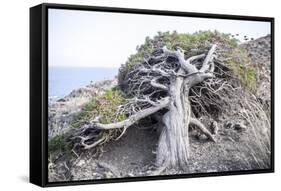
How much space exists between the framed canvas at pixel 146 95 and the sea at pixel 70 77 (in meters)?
0.01

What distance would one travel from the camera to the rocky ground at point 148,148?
264 inches

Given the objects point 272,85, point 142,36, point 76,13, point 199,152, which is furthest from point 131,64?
point 272,85

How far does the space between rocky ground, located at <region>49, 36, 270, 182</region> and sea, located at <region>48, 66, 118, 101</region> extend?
0.06 meters

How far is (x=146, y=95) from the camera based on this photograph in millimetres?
7105

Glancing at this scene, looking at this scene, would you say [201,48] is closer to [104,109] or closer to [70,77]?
[104,109]

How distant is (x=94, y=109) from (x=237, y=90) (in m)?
1.78

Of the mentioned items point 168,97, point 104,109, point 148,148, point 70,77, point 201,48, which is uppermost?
point 201,48

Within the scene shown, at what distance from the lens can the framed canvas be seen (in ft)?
21.9

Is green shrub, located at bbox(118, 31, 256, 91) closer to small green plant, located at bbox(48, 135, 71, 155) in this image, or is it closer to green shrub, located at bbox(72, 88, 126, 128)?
green shrub, located at bbox(72, 88, 126, 128)

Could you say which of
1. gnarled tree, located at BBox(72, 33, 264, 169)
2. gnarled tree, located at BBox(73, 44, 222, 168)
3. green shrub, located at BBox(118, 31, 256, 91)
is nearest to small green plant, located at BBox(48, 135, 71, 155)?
gnarled tree, located at BBox(72, 33, 264, 169)

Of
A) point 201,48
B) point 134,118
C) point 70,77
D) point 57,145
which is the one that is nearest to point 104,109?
point 134,118

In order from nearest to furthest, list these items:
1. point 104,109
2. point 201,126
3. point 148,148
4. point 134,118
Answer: point 104,109 < point 134,118 < point 148,148 < point 201,126

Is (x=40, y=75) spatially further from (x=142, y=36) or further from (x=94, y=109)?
(x=142, y=36)

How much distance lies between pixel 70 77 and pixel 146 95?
0.87 m
